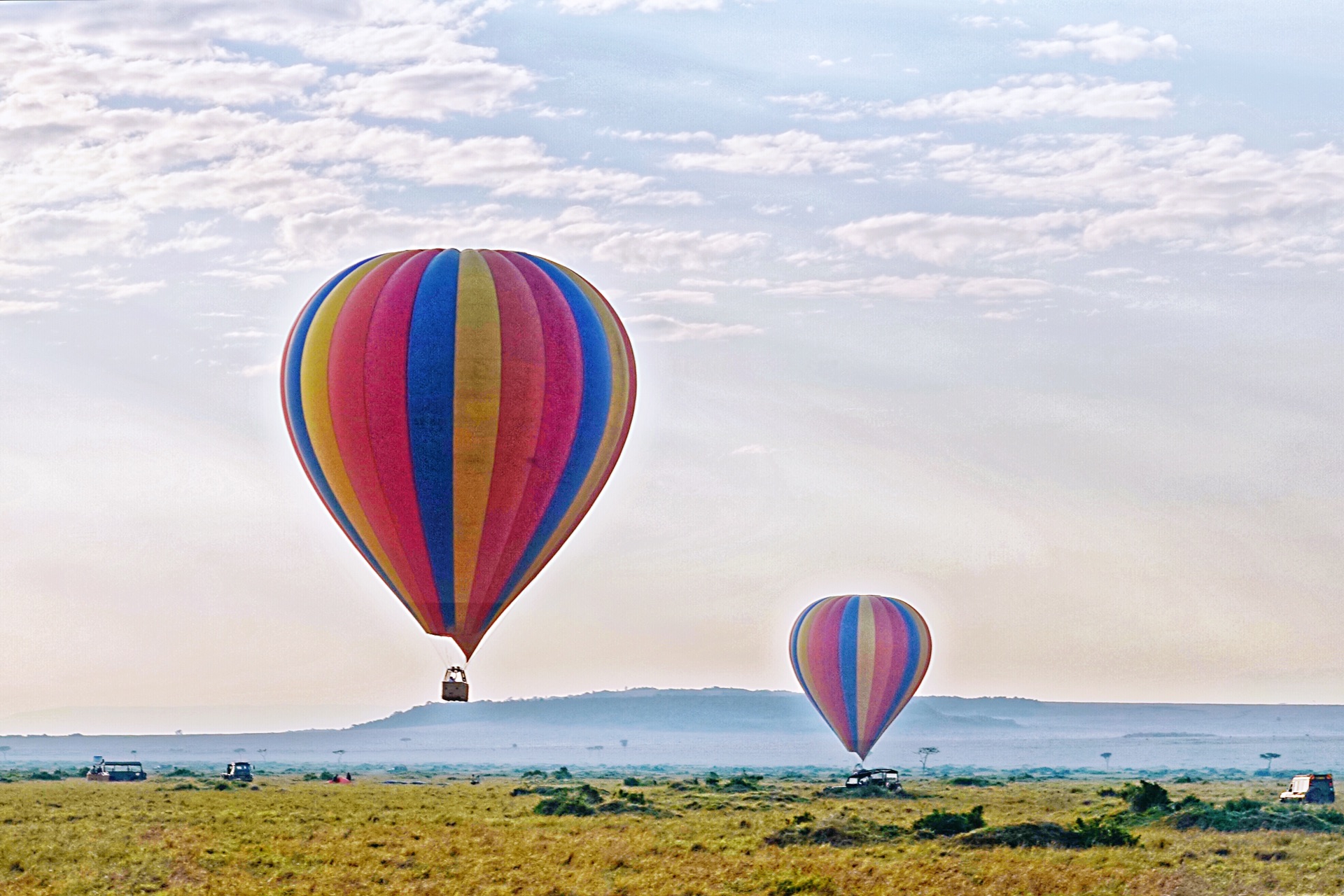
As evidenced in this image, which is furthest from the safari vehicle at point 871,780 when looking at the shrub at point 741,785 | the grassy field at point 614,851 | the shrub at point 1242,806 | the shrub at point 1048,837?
the shrub at point 1048,837

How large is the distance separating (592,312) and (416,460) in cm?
559

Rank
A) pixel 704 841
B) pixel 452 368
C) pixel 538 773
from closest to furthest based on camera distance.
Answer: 1. pixel 452 368
2. pixel 704 841
3. pixel 538 773

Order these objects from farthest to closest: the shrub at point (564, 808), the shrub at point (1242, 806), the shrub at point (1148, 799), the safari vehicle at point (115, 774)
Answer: the safari vehicle at point (115, 774) → the shrub at point (564, 808) → the shrub at point (1148, 799) → the shrub at point (1242, 806)

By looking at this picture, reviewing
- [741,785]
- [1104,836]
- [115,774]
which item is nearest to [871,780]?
[741,785]

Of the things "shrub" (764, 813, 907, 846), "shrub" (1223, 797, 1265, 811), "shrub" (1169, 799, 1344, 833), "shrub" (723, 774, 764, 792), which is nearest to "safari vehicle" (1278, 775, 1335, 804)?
"shrub" (1223, 797, 1265, 811)

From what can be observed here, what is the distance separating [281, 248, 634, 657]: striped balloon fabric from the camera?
4059 centimetres

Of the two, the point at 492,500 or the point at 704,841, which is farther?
the point at 704,841

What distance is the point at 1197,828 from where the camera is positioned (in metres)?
58.3

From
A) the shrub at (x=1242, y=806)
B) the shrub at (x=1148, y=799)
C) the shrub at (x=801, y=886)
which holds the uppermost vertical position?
the shrub at (x=1148, y=799)

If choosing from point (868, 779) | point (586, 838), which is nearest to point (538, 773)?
point (868, 779)

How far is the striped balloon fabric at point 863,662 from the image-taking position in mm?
80812

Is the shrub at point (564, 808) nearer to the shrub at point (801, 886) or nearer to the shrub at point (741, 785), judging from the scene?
the shrub at point (741, 785)

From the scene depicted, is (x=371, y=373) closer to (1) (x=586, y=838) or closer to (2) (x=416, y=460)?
(2) (x=416, y=460)

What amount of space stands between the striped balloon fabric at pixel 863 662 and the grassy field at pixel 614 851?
587cm
